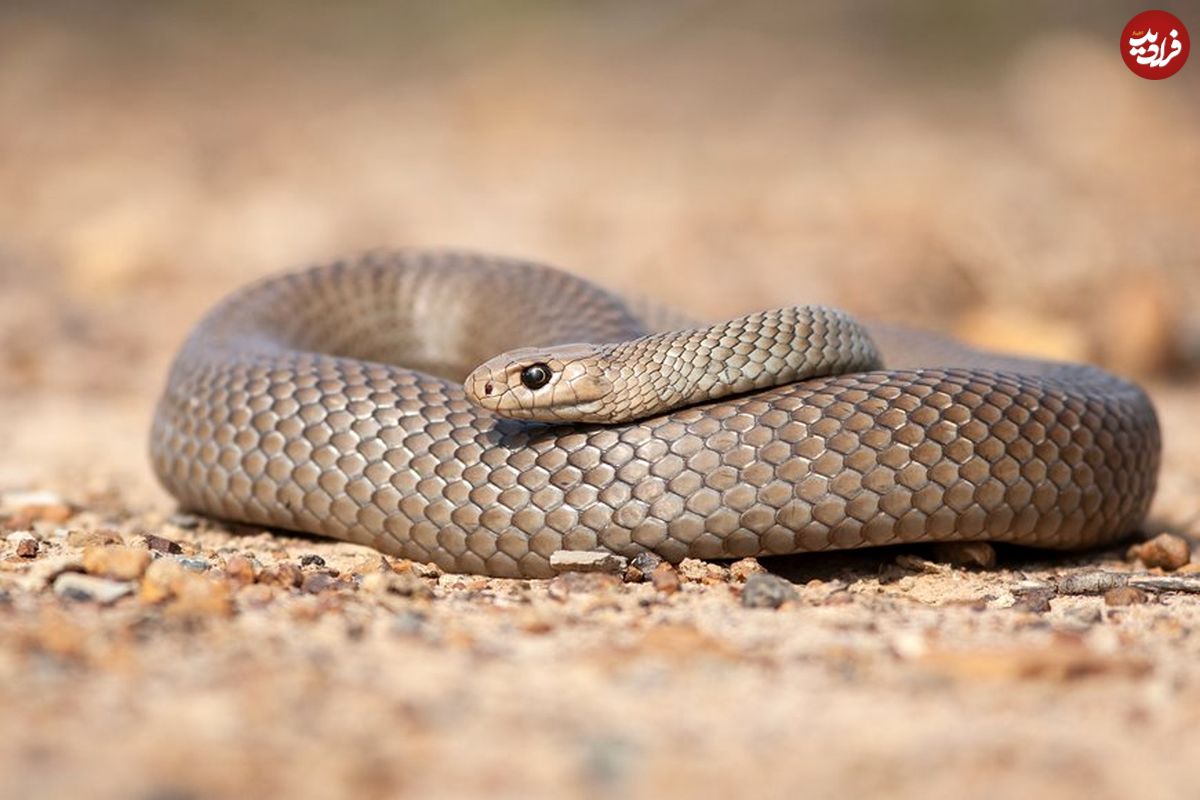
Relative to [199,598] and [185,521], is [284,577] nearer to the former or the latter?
[199,598]

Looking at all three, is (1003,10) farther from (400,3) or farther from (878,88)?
(400,3)

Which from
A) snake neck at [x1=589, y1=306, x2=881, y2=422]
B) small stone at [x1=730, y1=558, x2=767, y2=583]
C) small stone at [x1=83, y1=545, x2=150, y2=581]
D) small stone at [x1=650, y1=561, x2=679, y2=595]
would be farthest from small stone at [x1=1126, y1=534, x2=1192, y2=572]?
small stone at [x1=83, y1=545, x2=150, y2=581]

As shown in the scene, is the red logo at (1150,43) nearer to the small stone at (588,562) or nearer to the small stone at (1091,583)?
the small stone at (1091,583)

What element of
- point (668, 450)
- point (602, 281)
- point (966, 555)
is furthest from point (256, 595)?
point (602, 281)

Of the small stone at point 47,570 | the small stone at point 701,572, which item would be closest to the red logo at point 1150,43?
the small stone at point 701,572

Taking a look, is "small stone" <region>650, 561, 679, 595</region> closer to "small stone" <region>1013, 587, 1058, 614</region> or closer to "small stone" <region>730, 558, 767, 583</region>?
"small stone" <region>730, 558, 767, 583</region>

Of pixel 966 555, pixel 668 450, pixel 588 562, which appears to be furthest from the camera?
pixel 966 555
